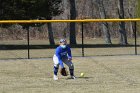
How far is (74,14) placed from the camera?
127ft

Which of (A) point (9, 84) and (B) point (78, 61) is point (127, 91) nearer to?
(A) point (9, 84)

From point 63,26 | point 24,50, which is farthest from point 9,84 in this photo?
point 63,26

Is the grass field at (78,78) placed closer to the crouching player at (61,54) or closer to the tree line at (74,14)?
the crouching player at (61,54)

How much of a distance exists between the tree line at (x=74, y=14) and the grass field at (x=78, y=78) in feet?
26.2

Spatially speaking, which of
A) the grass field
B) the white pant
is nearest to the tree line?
the grass field

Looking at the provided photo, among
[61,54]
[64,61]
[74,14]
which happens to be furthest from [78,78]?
[74,14]

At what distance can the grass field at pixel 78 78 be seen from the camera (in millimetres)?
13719

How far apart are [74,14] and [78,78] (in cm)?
2260

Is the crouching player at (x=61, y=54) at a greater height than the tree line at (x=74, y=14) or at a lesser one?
greater

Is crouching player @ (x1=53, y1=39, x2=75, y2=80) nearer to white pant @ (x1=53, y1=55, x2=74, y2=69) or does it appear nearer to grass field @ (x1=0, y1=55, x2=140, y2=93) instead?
white pant @ (x1=53, y1=55, x2=74, y2=69)

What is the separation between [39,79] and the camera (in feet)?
53.2

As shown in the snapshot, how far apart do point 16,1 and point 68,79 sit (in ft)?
55.9

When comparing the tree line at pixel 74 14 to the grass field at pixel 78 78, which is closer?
the grass field at pixel 78 78

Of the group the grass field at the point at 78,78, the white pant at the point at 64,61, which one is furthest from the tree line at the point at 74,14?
the white pant at the point at 64,61
